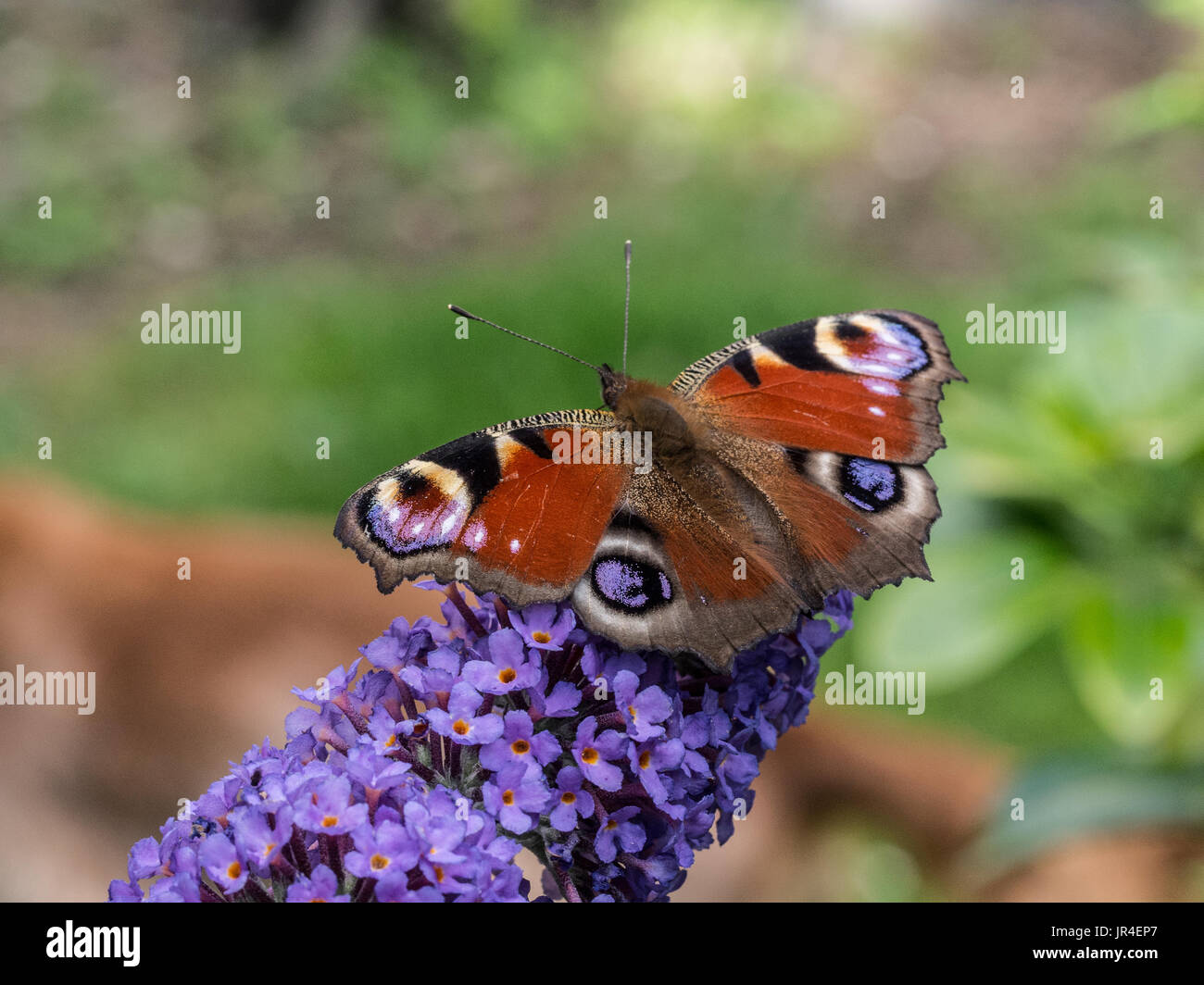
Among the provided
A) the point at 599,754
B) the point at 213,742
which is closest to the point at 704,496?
the point at 599,754

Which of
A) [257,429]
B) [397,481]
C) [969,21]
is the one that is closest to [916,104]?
[969,21]

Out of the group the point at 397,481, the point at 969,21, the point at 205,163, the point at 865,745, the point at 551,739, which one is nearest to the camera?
the point at 551,739

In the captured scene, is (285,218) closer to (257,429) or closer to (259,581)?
(257,429)

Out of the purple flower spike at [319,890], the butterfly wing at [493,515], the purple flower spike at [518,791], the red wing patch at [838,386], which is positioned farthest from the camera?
the red wing patch at [838,386]

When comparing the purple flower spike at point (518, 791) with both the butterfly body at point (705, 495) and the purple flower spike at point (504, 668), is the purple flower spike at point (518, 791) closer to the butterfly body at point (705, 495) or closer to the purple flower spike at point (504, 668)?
the purple flower spike at point (504, 668)

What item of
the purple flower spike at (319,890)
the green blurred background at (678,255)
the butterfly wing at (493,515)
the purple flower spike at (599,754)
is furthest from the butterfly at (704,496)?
the green blurred background at (678,255)

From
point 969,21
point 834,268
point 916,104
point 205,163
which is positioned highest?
point 969,21
